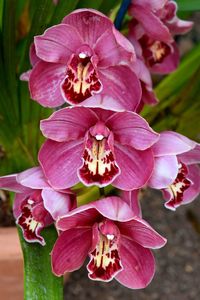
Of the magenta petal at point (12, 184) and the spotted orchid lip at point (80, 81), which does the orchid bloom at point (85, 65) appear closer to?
the spotted orchid lip at point (80, 81)

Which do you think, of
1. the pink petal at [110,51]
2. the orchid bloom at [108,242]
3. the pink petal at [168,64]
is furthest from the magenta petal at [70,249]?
the pink petal at [168,64]

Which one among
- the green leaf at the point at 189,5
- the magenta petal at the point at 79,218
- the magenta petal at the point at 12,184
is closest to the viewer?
the magenta petal at the point at 79,218

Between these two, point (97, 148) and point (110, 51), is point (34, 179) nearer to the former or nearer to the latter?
point (97, 148)

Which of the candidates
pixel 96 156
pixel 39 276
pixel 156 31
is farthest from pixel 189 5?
pixel 39 276

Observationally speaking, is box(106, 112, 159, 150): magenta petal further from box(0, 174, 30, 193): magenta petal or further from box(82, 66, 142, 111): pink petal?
box(0, 174, 30, 193): magenta petal

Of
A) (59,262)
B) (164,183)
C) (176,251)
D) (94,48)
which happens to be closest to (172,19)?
(94,48)

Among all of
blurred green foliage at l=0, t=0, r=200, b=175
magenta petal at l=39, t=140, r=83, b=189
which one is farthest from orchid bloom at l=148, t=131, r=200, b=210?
blurred green foliage at l=0, t=0, r=200, b=175
